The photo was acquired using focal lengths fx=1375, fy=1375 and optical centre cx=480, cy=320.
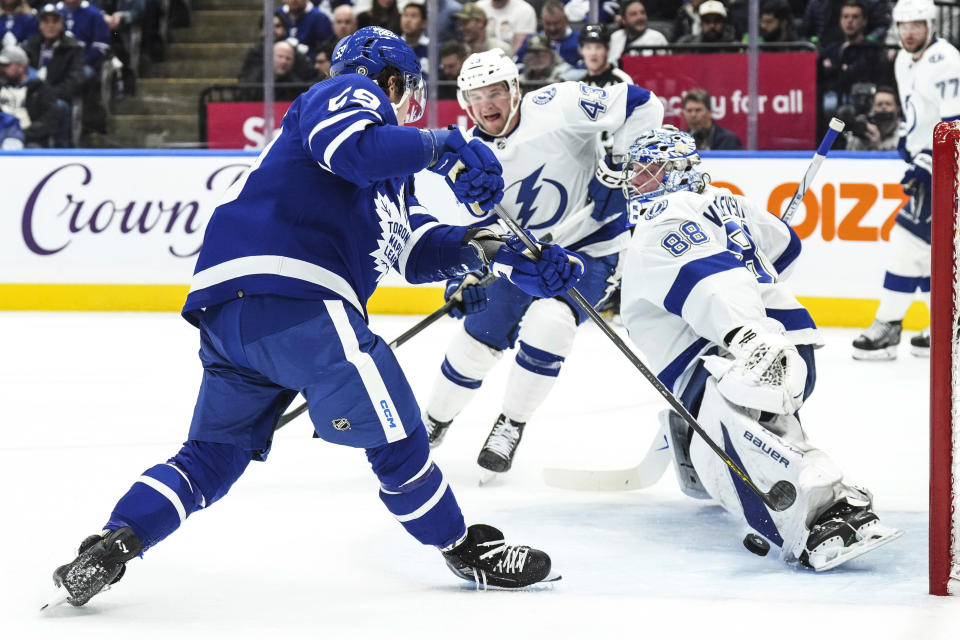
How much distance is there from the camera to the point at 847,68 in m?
6.88

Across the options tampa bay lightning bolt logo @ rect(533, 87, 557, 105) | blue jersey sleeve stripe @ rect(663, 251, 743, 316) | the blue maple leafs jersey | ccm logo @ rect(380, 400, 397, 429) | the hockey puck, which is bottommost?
the hockey puck

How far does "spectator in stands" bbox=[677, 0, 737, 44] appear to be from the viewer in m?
7.08

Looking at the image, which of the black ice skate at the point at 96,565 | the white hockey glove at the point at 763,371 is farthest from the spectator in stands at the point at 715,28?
the black ice skate at the point at 96,565

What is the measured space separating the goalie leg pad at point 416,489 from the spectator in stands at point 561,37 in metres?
4.94

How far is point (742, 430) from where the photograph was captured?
2973 mm

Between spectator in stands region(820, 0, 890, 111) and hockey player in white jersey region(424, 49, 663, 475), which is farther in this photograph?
spectator in stands region(820, 0, 890, 111)

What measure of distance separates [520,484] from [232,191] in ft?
5.05

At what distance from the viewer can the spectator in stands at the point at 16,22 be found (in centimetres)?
814

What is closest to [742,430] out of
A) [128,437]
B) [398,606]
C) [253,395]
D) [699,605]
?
[699,605]

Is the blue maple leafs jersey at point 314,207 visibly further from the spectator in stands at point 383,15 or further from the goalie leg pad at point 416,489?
the spectator in stands at point 383,15

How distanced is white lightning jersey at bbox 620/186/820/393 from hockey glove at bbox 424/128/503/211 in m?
0.51

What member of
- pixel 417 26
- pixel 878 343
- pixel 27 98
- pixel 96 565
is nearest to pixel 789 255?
pixel 96 565

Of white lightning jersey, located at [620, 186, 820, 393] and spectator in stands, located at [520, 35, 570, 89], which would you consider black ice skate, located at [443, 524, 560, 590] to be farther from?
spectator in stands, located at [520, 35, 570, 89]

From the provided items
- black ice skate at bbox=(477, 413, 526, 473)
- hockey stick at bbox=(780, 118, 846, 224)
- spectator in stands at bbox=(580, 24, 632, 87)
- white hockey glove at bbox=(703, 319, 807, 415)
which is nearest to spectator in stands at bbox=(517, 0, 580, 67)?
spectator in stands at bbox=(580, 24, 632, 87)
